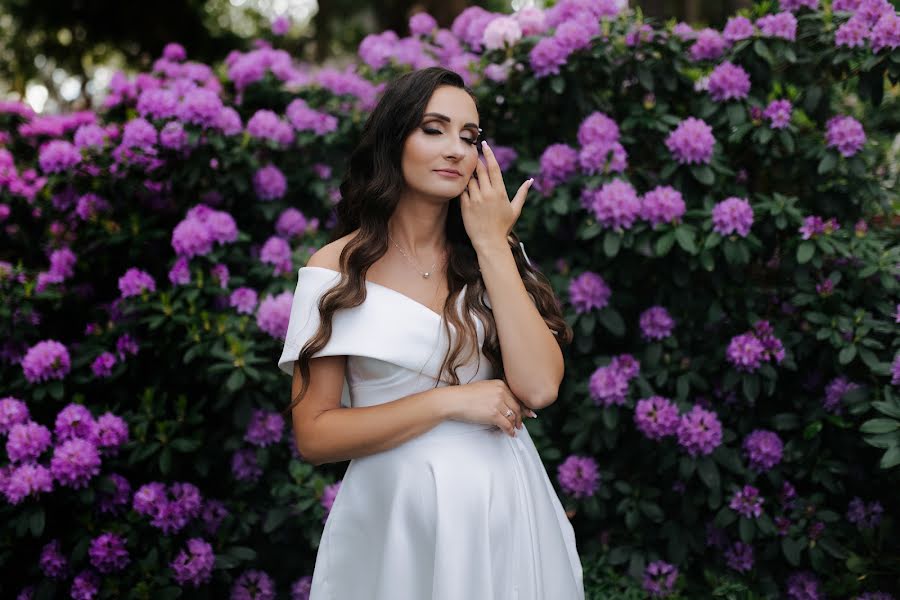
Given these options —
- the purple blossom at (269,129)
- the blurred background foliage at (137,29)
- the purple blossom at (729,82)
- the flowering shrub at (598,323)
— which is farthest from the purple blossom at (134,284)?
the blurred background foliage at (137,29)

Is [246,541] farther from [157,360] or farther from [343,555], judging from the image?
[343,555]

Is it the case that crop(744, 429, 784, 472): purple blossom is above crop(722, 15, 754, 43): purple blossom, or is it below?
below

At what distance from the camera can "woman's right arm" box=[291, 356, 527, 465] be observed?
1759 millimetres

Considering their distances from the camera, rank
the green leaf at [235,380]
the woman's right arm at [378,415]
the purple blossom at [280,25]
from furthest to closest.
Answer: the purple blossom at [280,25]
the green leaf at [235,380]
the woman's right arm at [378,415]

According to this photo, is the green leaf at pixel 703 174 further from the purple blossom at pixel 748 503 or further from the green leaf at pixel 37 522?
the green leaf at pixel 37 522

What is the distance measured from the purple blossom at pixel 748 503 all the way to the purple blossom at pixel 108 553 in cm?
234

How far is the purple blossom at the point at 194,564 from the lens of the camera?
2.96m

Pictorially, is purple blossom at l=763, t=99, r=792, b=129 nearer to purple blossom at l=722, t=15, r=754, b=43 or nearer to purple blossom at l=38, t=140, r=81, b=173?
purple blossom at l=722, t=15, r=754, b=43

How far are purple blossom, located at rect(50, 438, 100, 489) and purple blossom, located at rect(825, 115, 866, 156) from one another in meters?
3.06

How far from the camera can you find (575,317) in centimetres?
313

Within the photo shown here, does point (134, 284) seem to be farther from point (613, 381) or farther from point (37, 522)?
point (613, 381)

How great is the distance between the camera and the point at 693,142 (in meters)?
3.01

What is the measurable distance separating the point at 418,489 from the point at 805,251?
6.16 feet

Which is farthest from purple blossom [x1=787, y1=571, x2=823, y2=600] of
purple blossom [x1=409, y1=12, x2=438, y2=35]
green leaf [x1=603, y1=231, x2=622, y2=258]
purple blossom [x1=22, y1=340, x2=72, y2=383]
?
purple blossom [x1=409, y1=12, x2=438, y2=35]
